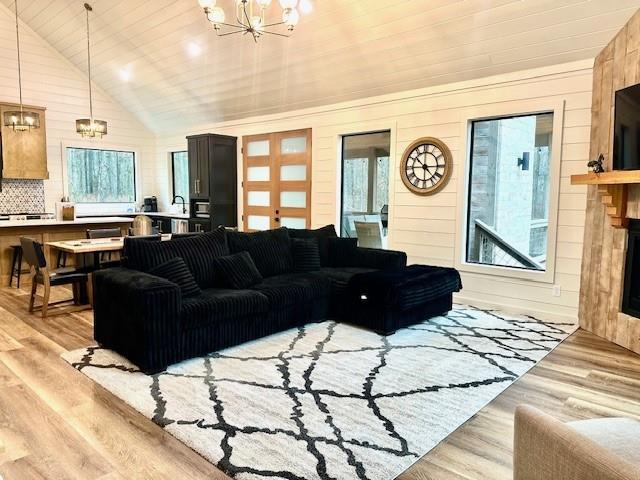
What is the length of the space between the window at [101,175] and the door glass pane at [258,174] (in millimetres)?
3168

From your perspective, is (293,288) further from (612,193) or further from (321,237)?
(612,193)

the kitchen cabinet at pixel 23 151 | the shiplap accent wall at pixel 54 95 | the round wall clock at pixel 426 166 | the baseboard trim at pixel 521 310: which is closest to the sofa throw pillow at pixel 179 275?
the round wall clock at pixel 426 166

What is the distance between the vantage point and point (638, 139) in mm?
3410

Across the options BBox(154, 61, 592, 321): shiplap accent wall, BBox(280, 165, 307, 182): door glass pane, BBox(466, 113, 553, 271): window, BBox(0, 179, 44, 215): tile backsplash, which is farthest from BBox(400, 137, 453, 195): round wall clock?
BBox(0, 179, 44, 215): tile backsplash

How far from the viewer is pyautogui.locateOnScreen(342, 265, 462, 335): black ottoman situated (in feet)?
13.3

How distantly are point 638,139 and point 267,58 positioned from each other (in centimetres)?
434

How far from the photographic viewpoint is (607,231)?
4.05 m

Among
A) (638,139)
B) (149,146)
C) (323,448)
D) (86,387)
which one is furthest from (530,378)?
(149,146)

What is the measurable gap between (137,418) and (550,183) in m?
4.33

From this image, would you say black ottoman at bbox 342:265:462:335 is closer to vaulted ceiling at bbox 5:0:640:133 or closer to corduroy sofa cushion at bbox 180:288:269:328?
corduroy sofa cushion at bbox 180:288:269:328

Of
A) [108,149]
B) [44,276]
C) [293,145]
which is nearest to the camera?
[44,276]

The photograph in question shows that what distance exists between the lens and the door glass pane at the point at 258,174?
7423 mm

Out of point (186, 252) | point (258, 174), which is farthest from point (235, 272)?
point (258, 174)

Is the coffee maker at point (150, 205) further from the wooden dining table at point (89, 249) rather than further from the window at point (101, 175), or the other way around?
the wooden dining table at point (89, 249)
